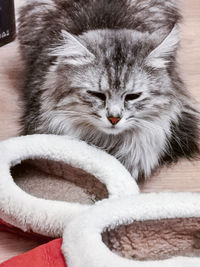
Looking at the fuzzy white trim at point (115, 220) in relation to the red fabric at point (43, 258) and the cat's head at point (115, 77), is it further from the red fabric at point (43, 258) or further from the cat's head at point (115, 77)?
the cat's head at point (115, 77)

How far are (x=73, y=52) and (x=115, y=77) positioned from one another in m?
0.15

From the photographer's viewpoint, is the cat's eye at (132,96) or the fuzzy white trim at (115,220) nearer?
the fuzzy white trim at (115,220)

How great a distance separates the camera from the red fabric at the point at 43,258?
1180mm

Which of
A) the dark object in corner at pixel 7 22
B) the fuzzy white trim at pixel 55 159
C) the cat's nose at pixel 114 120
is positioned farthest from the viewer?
the dark object in corner at pixel 7 22

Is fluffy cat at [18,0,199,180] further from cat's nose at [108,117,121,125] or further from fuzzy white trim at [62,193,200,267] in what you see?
fuzzy white trim at [62,193,200,267]

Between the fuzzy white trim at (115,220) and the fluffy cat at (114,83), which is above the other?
the fluffy cat at (114,83)

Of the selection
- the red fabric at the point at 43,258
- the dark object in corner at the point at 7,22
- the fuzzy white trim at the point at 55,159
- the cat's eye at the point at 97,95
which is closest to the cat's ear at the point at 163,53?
the cat's eye at the point at 97,95

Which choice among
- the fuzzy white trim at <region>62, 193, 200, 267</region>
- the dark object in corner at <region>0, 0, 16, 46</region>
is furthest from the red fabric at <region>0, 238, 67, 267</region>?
the dark object in corner at <region>0, 0, 16, 46</region>

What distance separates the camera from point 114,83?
1.41 m

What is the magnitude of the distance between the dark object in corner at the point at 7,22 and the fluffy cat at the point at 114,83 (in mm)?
260

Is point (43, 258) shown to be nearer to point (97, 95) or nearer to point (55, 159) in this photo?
point (55, 159)

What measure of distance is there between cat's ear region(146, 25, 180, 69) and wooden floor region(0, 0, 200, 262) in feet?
1.26

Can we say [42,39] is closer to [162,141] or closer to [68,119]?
[68,119]

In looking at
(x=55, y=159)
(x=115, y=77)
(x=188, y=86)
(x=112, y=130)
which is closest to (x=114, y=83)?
(x=115, y=77)
